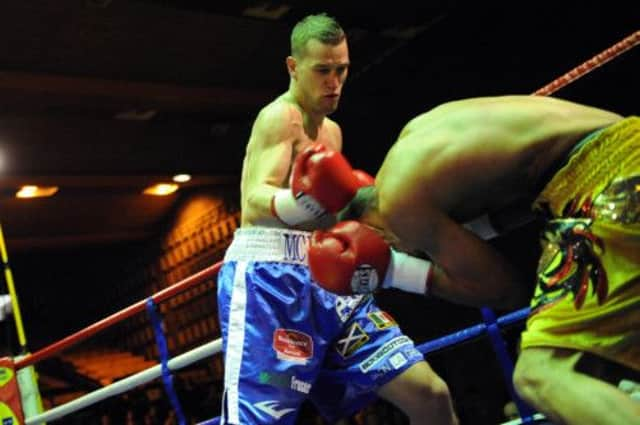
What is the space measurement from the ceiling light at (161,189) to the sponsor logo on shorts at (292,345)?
237 inches

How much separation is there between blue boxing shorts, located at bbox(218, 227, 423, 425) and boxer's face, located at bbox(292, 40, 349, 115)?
0.39 metres

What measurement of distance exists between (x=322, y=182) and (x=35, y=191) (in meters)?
6.35

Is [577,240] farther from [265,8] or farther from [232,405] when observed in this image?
[265,8]

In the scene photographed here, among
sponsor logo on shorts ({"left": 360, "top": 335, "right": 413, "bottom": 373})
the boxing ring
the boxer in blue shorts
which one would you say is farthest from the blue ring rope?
sponsor logo on shorts ({"left": 360, "top": 335, "right": 413, "bottom": 373})

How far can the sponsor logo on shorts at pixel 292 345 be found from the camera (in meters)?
1.88

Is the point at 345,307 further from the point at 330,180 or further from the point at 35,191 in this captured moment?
the point at 35,191

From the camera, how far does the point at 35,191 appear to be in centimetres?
736

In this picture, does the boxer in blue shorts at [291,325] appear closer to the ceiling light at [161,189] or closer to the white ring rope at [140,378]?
the white ring rope at [140,378]

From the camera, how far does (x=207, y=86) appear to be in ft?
19.9

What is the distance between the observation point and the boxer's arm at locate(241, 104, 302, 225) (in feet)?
6.52

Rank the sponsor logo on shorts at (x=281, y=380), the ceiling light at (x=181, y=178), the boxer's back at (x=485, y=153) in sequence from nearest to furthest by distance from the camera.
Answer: the boxer's back at (x=485, y=153) < the sponsor logo on shorts at (x=281, y=380) < the ceiling light at (x=181, y=178)

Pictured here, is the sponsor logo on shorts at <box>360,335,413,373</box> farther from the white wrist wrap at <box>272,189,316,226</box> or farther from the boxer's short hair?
the boxer's short hair

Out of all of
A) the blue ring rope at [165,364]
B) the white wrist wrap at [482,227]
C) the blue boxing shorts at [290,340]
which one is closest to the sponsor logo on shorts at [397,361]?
the blue boxing shorts at [290,340]

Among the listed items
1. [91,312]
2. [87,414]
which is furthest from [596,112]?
[91,312]
